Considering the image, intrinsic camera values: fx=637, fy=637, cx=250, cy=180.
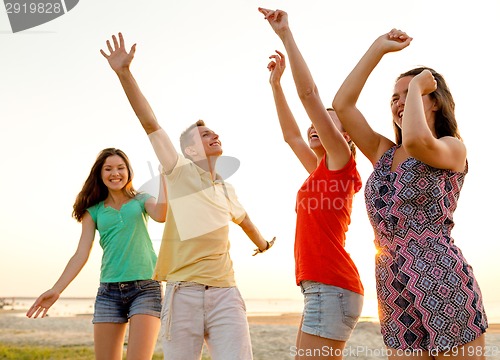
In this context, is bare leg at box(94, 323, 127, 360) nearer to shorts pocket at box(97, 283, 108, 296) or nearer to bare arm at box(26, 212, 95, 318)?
shorts pocket at box(97, 283, 108, 296)

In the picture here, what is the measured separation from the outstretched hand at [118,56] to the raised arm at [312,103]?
1.11m

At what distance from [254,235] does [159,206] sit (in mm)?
818

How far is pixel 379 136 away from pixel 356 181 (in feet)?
2.32

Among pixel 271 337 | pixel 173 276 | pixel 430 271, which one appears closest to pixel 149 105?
pixel 173 276

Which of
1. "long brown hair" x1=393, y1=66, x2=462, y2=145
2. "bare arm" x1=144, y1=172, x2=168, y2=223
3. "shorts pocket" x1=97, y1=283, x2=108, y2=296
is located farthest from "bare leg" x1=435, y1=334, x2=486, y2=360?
"shorts pocket" x1=97, y1=283, x2=108, y2=296

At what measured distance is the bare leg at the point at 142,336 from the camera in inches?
185

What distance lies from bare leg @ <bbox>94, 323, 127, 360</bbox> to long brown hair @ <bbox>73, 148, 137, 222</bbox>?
1051mm

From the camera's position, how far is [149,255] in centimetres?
516

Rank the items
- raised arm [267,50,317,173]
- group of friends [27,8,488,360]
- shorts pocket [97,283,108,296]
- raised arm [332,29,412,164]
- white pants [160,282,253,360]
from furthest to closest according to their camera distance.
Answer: shorts pocket [97,283,108,296]
raised arm [267,50,317,173]
white pants [160,282,253,360]
raised arm [332,29,412,164]
group of friends [27,8,488,360]

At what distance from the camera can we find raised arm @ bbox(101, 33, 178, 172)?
4129mm

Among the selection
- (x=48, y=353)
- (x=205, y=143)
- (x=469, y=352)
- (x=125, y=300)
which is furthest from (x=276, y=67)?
(x=48, y=353)

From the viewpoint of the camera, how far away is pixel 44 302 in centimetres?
480

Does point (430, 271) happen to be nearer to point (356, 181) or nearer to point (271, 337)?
point (356, 181)

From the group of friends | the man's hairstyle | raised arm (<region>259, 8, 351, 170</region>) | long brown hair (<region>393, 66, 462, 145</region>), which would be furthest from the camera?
the man's hairstyle
